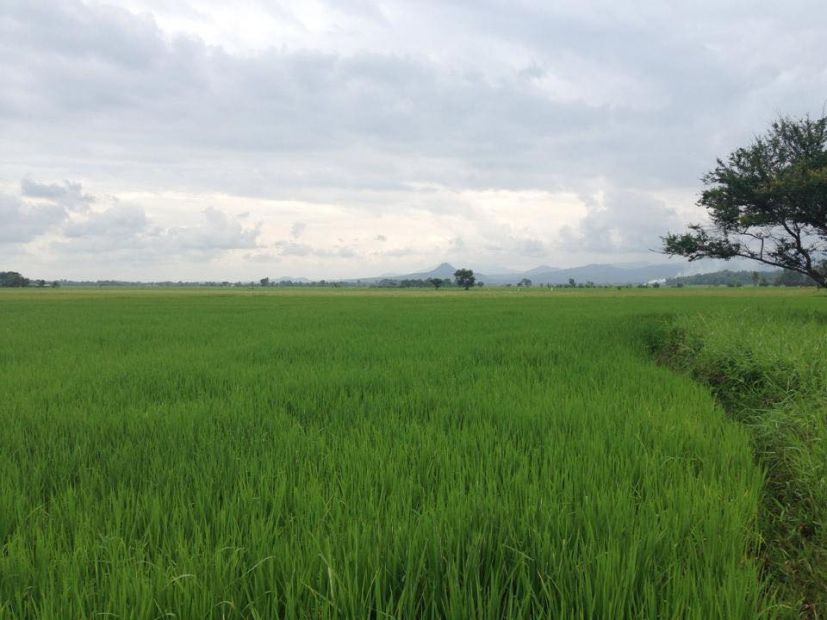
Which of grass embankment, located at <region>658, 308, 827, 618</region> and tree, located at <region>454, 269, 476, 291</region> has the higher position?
tree, located at <region>454, 269, 476, 291</region>

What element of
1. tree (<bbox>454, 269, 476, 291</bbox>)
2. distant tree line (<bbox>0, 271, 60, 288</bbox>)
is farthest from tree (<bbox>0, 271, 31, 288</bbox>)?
tree (<bbox>454, 269, 476, 291</bbox>)

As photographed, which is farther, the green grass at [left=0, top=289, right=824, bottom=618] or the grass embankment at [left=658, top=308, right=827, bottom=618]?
the grass embankment at [left=658, top=308, right=827, bottom=618]

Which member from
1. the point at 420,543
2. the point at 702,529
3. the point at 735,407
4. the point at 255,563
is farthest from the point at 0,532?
the point at 735,407

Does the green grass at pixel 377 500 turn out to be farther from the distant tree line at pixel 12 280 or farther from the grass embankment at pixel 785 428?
the distant tree line at pixel 12 280

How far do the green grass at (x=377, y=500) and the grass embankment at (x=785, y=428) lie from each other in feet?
0.66

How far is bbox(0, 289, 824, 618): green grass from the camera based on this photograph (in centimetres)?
166

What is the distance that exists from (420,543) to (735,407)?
5.34 meters

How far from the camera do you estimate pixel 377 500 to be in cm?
249

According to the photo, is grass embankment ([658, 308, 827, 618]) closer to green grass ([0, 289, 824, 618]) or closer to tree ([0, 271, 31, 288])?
green grass ([0, 289, 824, 618])

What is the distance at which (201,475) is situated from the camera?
2.85 m

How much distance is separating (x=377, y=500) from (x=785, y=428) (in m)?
3.64

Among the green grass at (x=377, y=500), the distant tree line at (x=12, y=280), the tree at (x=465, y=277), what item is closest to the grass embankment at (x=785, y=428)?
the green grass at (x=377, y=500)

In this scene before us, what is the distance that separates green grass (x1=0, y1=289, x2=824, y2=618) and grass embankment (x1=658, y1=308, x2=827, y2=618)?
0.66 feet

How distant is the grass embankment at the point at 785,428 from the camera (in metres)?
2.29
